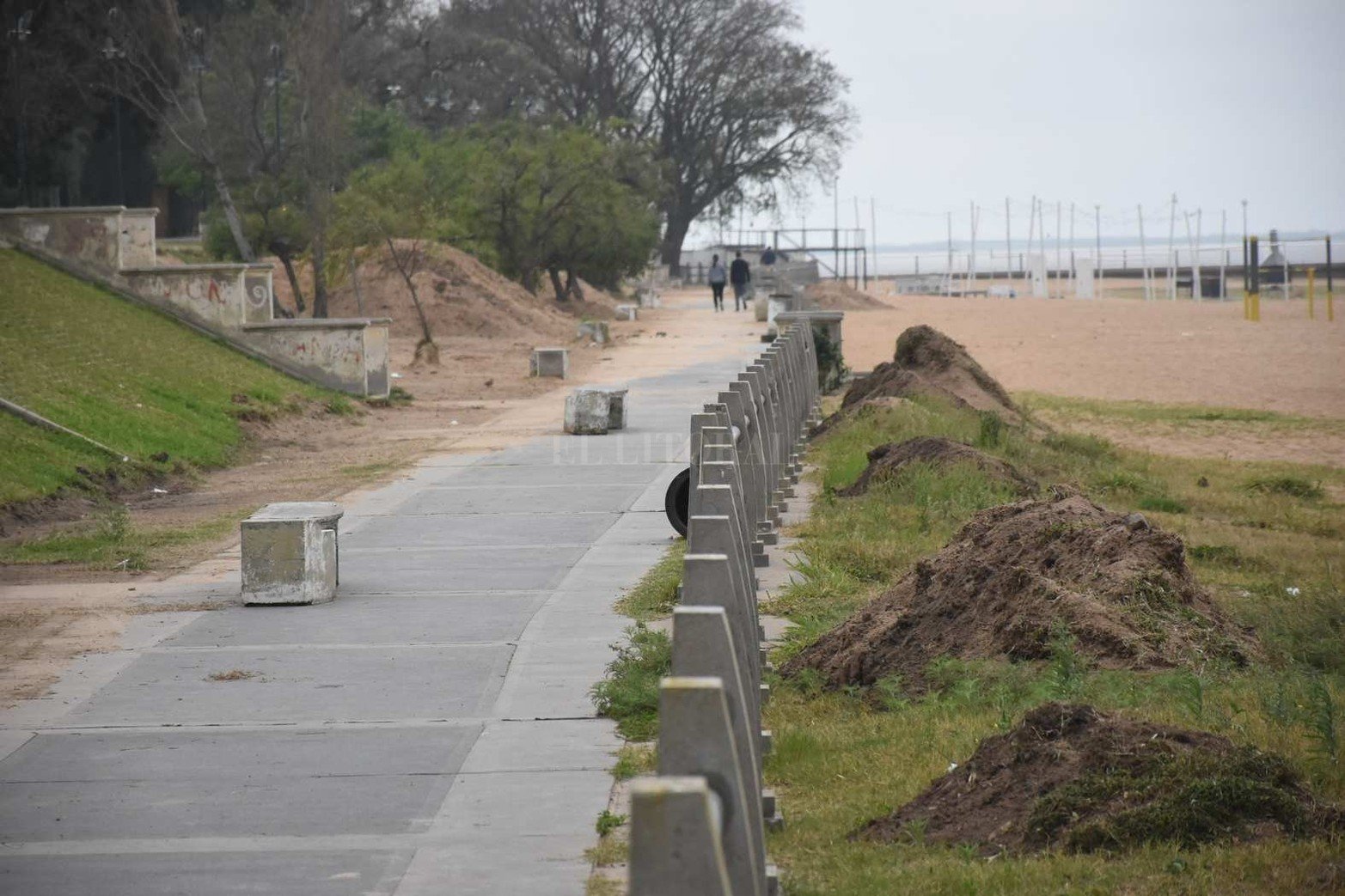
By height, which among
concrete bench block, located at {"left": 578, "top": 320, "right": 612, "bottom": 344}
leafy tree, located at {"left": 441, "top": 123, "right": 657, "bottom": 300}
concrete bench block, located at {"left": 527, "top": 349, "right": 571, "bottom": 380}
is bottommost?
concrete bench block, located at {"left": 527, "top": 349, "right": 571, "bottom": 380}

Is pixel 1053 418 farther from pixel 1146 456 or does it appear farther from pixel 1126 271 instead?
pixel 1126 271

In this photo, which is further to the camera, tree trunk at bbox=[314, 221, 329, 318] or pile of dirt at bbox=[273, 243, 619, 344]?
pile of dirt at bbox=[273, 243, 619, 344]

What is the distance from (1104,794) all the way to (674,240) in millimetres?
87471

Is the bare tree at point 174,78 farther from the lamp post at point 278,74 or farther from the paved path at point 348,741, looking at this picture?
the paved path at point 348,741

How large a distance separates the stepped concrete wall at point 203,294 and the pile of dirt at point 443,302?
12351 millimetres

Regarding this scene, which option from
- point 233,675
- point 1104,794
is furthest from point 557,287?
point 1104,794

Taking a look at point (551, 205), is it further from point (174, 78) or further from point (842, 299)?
point (174, 78)

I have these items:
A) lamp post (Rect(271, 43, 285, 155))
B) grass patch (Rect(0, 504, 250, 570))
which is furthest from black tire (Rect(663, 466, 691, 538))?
lamp post (Rect(271, 43, 285, 155))

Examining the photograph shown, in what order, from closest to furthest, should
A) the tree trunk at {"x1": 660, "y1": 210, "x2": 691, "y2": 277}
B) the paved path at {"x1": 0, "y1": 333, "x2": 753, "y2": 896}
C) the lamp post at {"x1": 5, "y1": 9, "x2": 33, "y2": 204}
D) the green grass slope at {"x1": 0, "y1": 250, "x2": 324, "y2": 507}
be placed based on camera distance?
the paved path at {"x1": 0, "y1": 333, "x2": 753, "y2": 896}
the green grass slope at {"x1": 0, "y1": 250, "x2": 324, "y2": 507}
the lamp post at {"x1": 5, "y1": 9, "x2": 33, "y2": 204}
the tree trunk at {"x1": 660, "y1": 210, "x2": 691, "y2": 277}

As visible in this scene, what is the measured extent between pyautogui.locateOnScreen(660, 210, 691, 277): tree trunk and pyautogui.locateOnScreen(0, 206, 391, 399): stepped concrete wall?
210ft

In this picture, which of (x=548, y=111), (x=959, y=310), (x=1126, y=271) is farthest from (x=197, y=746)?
(x=1126, y=271)

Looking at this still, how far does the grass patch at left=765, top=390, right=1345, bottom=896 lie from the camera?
198 inches

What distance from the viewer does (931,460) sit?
44.1ft

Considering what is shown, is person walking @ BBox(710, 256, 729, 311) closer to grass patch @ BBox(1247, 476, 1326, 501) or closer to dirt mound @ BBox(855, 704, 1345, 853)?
grass patch @ BBox(1247, 476, 1326, 501)
